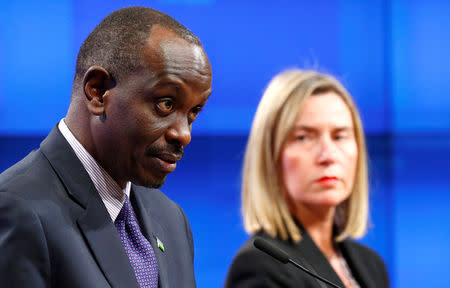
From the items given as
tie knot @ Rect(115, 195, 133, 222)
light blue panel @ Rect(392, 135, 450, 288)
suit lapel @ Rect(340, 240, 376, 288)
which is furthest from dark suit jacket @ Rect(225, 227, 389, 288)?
light blue panel @ Rect(392, 135, 450, 288)

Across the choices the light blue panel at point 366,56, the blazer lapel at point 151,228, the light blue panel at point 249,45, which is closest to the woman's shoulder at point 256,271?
the blazer lapel at point 151,228

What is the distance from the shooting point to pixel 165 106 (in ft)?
3.06

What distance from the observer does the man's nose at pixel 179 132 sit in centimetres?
94

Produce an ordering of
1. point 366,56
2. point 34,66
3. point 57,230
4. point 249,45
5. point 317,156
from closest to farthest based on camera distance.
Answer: point 57,230 < point 317,156 < point 34,66 < point 249,45 < point 366,56

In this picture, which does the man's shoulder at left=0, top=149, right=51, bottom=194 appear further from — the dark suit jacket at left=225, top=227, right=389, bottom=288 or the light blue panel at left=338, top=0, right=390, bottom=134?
the light blue panel at left=338, top=0, right=390, bottom=134

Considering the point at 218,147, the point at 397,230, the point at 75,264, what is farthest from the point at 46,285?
the point at 397,230

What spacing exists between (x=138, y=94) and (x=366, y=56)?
1870 millimetres

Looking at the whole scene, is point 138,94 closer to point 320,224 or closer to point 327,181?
point 327,181

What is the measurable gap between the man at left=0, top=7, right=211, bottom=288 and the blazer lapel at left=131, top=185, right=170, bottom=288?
0.02 m

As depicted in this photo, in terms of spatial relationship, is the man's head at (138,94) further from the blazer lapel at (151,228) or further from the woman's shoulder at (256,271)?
the woman's shoulder at (256,271)

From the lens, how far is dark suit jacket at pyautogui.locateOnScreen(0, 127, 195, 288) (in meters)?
0.84

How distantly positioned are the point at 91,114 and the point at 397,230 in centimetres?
200

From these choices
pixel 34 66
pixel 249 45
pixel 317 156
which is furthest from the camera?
pixel 249 45

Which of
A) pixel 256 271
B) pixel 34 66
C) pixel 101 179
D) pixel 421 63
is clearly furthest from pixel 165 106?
pixel 421 63
